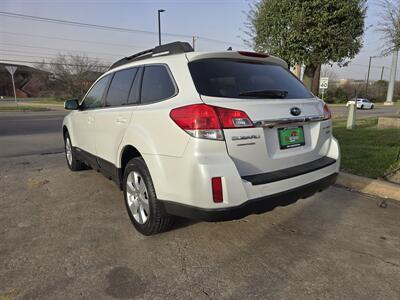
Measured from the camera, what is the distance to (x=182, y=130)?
236cm

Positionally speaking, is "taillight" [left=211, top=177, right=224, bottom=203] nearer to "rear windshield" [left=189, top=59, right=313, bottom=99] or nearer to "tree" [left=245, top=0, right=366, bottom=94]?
"rear windshield" [left=189, top=59, right=313, bottom=99]

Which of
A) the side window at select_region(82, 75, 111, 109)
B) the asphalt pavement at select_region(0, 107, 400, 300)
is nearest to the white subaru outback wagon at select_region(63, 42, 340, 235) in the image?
the asphalt pavement at select_region(0, 107, 400, 300)

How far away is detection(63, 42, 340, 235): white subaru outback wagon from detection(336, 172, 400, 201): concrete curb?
4.95ft

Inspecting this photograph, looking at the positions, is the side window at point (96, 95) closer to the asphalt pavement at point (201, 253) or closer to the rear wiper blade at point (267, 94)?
the asphalt pavement at point (201, 253)

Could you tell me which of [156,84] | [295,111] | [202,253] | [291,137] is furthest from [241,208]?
[156,84]

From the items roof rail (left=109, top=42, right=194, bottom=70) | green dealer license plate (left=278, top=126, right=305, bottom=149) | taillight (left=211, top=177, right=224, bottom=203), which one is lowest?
taillight (left=211, top=177, right=224, bottom=203)

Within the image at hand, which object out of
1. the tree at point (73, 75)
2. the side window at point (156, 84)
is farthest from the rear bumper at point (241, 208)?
the tree at point (73, 75)

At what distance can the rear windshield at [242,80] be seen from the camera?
2516 millimetres

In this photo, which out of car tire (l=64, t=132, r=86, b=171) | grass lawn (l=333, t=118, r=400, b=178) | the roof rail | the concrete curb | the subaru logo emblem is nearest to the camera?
the subaru logo emblem

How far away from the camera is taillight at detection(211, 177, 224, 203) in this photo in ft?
7.34

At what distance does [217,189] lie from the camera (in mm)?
2248

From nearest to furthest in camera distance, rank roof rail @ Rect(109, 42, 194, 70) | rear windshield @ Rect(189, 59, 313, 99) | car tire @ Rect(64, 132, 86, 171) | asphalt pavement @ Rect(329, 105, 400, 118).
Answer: rear windshield @ Rect(189, 59, 313, 99) < roof rail @ Rect(109, 42, 194, 70) < car tire @ Rect(64, 132, 86, 171) < asphalt pavement @ Rect(329, 105, 400, 118)

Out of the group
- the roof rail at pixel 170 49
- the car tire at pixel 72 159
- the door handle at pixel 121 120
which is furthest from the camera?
the car tire at pixel 72 159

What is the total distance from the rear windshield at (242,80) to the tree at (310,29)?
19.4ft
